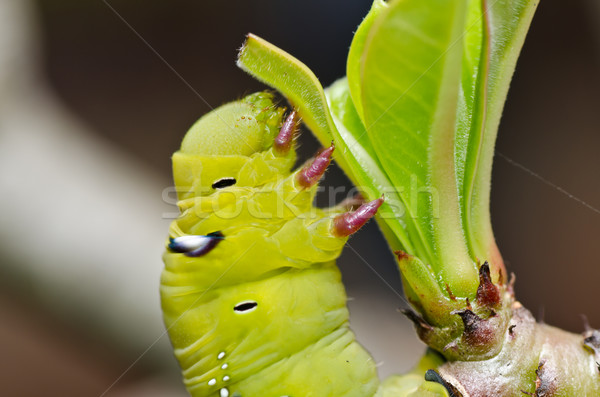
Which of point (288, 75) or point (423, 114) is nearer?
point (423, 114)

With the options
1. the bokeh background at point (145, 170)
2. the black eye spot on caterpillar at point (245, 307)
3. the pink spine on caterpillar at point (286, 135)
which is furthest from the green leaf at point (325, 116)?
the bokeh background at point (145, 170)

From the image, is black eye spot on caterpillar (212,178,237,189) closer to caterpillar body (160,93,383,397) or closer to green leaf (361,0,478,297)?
caterpillar body (160,93,383,397)

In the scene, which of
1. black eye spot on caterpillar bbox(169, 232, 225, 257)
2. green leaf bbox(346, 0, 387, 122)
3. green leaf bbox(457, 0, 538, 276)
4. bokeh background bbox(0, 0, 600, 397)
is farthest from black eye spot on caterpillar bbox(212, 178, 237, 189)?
bokeh background bbox(0, 0, 600, 397)

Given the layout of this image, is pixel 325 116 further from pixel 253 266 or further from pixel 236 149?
pixel 253 266

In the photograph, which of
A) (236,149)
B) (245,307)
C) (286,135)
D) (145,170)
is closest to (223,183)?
(236,149)

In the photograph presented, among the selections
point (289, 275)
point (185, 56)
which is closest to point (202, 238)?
point (289, 275)
